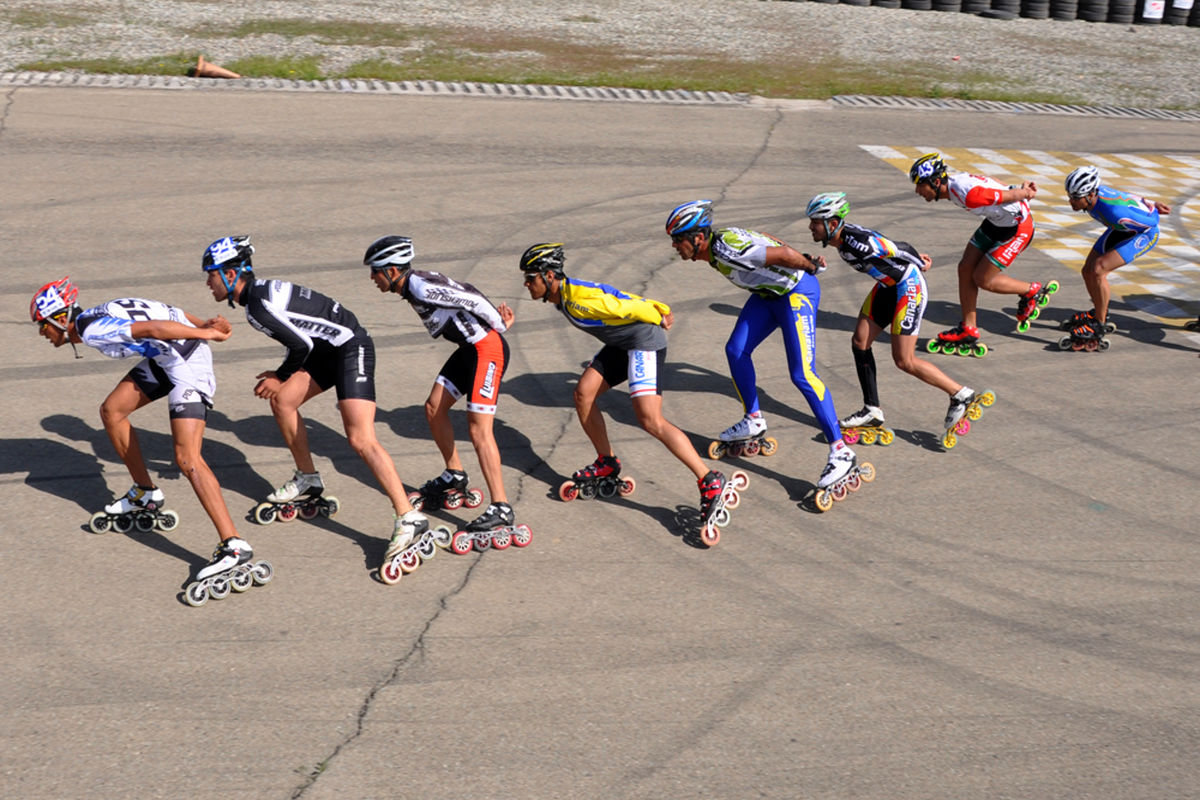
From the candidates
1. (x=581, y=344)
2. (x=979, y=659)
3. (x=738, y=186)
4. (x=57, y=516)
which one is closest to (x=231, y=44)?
(x=738, y=186)

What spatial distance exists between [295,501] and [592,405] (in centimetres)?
216

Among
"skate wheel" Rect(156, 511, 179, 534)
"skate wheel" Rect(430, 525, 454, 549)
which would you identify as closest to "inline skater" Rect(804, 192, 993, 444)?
"skate wheel" Rect(430, 525, 454, 549)

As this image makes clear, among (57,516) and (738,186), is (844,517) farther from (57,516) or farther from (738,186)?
(738,186)

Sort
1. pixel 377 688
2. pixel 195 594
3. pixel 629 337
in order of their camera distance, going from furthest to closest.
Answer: pixel 629 337
pixel 195 594
pixel 377 688

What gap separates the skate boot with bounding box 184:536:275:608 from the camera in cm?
688

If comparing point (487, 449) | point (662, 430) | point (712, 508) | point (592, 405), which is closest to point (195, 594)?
point (487, 449)

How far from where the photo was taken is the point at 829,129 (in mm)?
18359

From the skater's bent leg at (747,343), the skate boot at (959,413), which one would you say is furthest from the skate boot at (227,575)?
the skate boot at (959,413)

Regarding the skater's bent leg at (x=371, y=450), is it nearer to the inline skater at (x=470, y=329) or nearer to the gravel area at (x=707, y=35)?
the inline skater at (x=470, y=329)

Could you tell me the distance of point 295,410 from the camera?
7.80m

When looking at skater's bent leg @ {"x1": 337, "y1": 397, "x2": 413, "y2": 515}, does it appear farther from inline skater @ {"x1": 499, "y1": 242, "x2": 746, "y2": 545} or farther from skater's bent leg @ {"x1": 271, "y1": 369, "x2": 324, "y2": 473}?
inline skater @ {"x1": 499, "y1": 242, "x2": 746, "y2": 545}

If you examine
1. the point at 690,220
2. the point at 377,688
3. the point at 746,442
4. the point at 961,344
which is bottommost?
the point at 961,344

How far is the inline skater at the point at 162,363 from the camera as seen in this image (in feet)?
22.7

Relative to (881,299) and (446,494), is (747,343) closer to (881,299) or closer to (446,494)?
(881,299)
